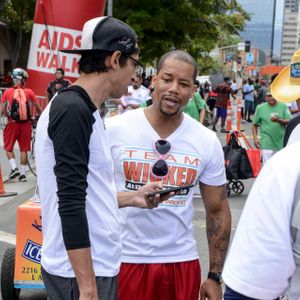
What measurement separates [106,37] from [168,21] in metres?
23.7

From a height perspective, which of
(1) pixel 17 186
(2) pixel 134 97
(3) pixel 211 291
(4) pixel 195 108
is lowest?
(1) pixel 17 186

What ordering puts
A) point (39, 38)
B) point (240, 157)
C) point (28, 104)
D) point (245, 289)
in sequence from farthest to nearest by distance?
point (28, 104), point (240, 157), point (39, 38), point (245, 289)

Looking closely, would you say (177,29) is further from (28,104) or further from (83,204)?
(83,204)

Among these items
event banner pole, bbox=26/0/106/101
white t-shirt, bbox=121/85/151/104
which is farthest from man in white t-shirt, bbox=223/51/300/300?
white t-shirt, bbox=121/85/151/104

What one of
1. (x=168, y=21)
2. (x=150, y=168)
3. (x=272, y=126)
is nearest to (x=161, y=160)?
(x=150, y=168)

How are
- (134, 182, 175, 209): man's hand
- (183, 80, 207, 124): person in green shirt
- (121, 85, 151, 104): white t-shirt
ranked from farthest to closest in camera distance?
(121, 85, 151, 104): white t-shirt < (183, 80, 207, 124): person in green shirt < (134, 182, 175, 209): man's hand

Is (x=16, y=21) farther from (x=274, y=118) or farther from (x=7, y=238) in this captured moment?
(x=7, y=238)

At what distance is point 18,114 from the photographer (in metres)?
10.8

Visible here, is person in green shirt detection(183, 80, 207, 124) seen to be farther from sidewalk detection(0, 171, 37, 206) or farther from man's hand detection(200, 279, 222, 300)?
man's hand detection(200, 279, 222, 300)

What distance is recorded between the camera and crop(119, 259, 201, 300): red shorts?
9.93 feet

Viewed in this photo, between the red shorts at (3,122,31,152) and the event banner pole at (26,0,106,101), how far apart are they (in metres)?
2.61

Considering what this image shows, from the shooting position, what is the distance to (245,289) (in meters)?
1.65

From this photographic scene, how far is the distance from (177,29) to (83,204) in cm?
2504

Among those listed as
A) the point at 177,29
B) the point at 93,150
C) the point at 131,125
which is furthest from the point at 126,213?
the point at 177,29
